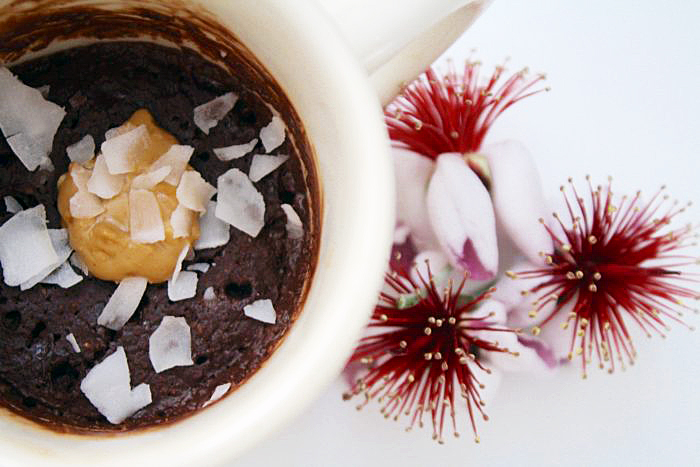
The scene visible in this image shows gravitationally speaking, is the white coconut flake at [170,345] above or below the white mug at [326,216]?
below

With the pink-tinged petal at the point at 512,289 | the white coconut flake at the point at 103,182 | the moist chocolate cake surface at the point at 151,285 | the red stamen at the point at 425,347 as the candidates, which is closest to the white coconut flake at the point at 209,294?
the moist chocolate cake surface at the point at 151,285

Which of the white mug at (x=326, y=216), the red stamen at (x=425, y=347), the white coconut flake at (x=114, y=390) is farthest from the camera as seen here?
the red stamen at (x=425, y=347)

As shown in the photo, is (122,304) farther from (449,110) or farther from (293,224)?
(449,110)

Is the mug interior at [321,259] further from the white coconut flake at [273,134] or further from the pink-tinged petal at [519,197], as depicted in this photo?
the pink-tinged petal at [519,197]

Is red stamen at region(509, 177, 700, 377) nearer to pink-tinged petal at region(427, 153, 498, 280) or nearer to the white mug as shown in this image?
pink-tinged petal at region(427, 153, 498, 280)

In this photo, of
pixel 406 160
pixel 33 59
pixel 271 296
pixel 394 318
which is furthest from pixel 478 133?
pixel 33 59

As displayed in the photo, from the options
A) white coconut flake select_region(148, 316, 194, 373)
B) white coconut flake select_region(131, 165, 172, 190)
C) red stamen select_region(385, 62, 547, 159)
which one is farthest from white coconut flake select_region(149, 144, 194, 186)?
red stamen select_region(385, 62, 547, 159)
